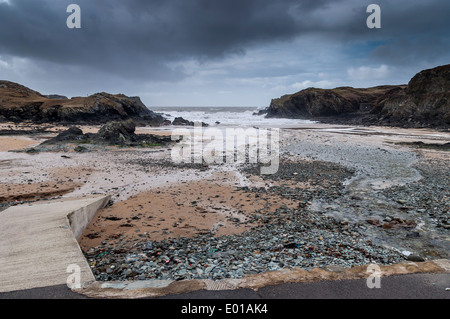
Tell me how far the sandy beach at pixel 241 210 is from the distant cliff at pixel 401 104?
32.4 metres

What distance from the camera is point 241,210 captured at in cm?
977

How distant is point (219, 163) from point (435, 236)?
41.8 ft

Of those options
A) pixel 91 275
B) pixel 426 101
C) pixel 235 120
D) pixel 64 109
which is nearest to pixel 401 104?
pixel 426 101

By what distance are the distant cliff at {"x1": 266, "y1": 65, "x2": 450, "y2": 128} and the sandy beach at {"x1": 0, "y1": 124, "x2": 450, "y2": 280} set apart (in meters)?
32.4

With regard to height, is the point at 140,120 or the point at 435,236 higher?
the point at 140,120

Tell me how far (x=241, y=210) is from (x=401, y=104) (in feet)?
174

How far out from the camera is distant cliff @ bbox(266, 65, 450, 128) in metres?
44.2

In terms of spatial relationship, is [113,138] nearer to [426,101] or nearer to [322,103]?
[426,101]

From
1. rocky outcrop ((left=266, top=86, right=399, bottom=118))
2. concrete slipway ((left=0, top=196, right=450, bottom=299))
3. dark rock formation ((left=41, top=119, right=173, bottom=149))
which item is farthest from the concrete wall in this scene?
rocky outcrop ((left=266, top=86, right=399, bottom=118))

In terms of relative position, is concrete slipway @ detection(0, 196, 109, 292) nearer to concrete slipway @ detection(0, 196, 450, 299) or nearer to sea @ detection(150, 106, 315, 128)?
concrete slipway @ detection(0, 196, 450, 299)

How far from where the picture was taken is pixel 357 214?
9.35 m

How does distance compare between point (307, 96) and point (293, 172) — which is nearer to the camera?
point (293, 172)
